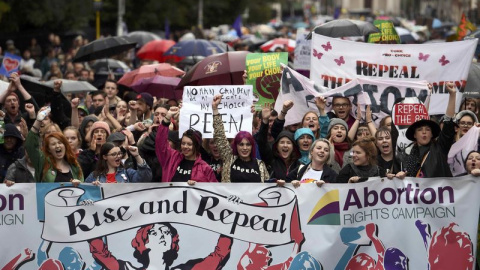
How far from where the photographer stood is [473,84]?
13.8 metres

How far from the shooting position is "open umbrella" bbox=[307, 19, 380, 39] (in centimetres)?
1697

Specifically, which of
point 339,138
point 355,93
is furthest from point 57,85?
point 339,138

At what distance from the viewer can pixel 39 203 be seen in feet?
31.3

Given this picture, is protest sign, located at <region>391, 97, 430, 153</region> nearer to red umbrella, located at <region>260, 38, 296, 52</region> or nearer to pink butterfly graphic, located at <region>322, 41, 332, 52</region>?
pink butterfly graphic, located at <region>322, 41, 332, 52</region>

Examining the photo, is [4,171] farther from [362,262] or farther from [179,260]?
[362,262]

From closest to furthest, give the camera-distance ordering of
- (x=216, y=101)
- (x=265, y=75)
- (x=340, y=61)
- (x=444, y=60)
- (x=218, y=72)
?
(x=216, y=101) < (x=444, y=60) < (x=340, y=61) < (x=265, y=75) < (x=218, y=72)

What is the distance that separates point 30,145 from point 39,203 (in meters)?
0.82

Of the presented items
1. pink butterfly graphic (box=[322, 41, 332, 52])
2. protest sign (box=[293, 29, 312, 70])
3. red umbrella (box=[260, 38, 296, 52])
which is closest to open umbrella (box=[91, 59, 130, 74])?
red umbrella (box=[260, 38, 296, 52])

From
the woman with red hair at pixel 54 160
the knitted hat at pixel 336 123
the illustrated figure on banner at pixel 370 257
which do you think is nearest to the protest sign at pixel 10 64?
the knitted hat at pixel 336 123

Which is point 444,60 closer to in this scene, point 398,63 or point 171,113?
point 398,63

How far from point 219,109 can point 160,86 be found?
5147 millimetres

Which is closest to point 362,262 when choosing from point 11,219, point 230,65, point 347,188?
point 347,188

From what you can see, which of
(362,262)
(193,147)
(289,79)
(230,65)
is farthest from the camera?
(230,65)

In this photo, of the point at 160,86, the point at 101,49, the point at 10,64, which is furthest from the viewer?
the point at 101,49
